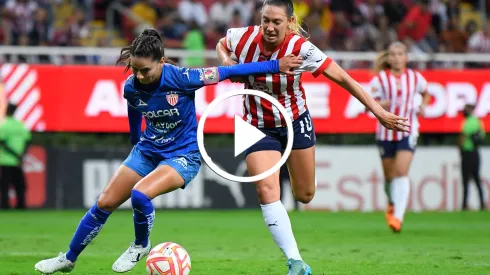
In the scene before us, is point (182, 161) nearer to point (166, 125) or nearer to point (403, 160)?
point (166, 125)

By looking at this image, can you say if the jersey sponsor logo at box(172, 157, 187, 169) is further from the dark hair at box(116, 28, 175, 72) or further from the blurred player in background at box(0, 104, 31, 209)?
the blurred player in background at box(0, 104, 31, 209)

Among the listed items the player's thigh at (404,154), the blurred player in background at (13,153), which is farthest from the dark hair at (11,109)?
the player's thigh at (404,154)

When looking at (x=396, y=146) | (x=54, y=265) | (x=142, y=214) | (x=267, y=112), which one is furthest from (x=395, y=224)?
(x=54, y=265)

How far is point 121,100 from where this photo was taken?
1906cm

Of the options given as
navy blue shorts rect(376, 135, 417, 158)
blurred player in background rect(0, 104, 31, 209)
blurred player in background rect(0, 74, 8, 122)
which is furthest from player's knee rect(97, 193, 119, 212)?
blurred player in background rect(0, 104, 31, 209)

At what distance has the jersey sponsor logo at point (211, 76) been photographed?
8148mm

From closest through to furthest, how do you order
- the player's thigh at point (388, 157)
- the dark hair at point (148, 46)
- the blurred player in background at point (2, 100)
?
the dark hair at point (148, 46) → the player's thigh at point (388, 157) → the blurred player in background at point (2, 100)

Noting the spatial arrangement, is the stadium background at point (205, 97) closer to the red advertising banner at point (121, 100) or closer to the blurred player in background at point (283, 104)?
the red advertising banner at point (121, 100)

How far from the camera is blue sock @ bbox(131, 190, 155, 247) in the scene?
803cm

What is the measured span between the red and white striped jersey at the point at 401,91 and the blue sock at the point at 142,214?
6.25 m

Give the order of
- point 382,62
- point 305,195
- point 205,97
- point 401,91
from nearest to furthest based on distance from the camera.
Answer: point 305,195 < point 401,91 < point 382,62 < point 205,97

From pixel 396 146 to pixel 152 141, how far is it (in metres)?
6.13

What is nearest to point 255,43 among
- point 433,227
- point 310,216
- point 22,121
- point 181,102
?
point 181,102

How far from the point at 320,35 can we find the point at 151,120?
490 inches
